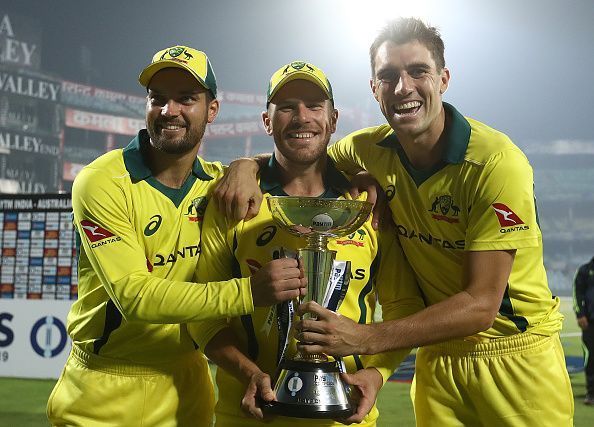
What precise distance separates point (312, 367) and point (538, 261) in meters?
0.85

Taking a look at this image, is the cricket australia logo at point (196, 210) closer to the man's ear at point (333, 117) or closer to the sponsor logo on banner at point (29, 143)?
the man's ear at point (333, 117)

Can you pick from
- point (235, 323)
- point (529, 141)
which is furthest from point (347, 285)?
point (529, 141)

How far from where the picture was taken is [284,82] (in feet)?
6.72

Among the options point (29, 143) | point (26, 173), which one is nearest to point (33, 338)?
point (26, 173)

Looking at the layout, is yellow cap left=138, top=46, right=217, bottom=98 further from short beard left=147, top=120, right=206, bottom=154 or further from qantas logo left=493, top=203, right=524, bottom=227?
qantas logo left=493, top=203, right=524, bottom=227

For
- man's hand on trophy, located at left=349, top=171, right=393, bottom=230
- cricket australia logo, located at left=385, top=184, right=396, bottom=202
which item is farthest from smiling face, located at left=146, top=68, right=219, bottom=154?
cricket australia logo, located at left=385, top=184, right=396, bottom=202

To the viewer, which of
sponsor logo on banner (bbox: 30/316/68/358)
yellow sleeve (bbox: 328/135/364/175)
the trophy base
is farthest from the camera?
sponsor logo on banner (bbox: 30/316/68/358)

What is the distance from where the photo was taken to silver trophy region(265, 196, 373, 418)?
1738 millimetres

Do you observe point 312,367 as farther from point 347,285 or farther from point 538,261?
point 538,261

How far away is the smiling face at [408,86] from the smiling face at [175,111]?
0.56 m

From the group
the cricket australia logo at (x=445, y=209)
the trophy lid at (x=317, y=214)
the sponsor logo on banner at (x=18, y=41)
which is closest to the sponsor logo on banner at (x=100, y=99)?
the sponsor logo on banner at (x=18, y=41)

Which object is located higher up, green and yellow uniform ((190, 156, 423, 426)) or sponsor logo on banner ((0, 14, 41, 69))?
sponsor logo on banner ((0, 14, 41, 69))

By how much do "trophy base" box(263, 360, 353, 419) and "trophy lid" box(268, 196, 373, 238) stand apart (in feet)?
1.13

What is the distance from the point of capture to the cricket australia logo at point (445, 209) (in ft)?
6.72
